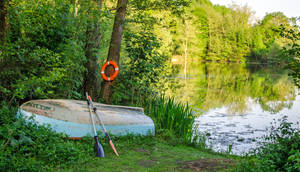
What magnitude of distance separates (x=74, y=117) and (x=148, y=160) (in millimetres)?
1618

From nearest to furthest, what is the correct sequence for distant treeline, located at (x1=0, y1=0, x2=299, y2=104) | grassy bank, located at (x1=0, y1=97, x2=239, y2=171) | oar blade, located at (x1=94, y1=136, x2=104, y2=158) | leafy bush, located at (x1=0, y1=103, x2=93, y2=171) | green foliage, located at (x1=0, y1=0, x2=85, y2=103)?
leafy bush, located at (x1=0, y1=103, x2=93, y2=171) < grassy bank, located at (x1=0, y1=97, x2=239, y2=171) < oar blade, located at (x1=94, y1=136, x2=104, y2=158) < green foliage, located at (x1=0, y1=0, x2=85, y2=103) < distant treeline, located at (x1=0, y1=0, x2=299, y2=104)

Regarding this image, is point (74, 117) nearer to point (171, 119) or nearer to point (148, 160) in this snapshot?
point (148, 160)

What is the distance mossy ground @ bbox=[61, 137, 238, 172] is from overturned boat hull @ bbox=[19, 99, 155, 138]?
0.28 metres

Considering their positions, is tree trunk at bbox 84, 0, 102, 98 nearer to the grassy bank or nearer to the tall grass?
the tall grass

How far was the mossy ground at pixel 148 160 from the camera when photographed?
4477 millimetres

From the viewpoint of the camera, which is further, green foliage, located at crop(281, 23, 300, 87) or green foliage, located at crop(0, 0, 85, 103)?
green foliage, located at crop(0, 0, 85, 103)

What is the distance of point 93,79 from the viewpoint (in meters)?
8.55

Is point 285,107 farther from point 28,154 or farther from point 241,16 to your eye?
point 241,16

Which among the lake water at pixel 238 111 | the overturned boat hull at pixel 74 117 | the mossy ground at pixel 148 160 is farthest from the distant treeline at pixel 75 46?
the lake water at pixel 238 111

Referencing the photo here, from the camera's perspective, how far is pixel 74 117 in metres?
5.68

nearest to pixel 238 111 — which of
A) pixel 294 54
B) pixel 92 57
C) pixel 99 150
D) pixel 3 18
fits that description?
pixel 92 57

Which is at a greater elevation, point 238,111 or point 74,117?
point 74,117

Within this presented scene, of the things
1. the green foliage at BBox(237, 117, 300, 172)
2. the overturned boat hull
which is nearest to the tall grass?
the overturned boat hull

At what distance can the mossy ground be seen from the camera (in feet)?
14.7
